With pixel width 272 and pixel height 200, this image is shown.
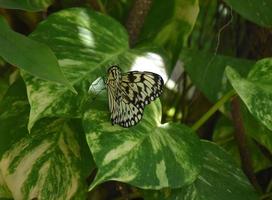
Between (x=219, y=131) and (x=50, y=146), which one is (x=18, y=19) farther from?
(x=219, y=131)

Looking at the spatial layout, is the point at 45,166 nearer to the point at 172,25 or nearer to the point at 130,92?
the point at 130,92

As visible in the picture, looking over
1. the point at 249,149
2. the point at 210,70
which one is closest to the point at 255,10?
the point at 210,70

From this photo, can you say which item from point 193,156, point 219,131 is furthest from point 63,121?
point 219,131

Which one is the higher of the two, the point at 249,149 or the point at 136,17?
the point at 136,17

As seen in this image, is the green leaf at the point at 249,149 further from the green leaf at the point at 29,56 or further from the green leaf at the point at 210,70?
the green leaf at the point at 29,56

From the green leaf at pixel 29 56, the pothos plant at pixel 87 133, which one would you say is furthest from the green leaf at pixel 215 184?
the green leaf at pixel 29 56

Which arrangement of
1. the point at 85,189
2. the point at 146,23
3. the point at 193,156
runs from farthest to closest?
the point at 146,23 → the point at 85,189 → the point at 193,156

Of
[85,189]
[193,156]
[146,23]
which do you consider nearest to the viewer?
[193,156]
